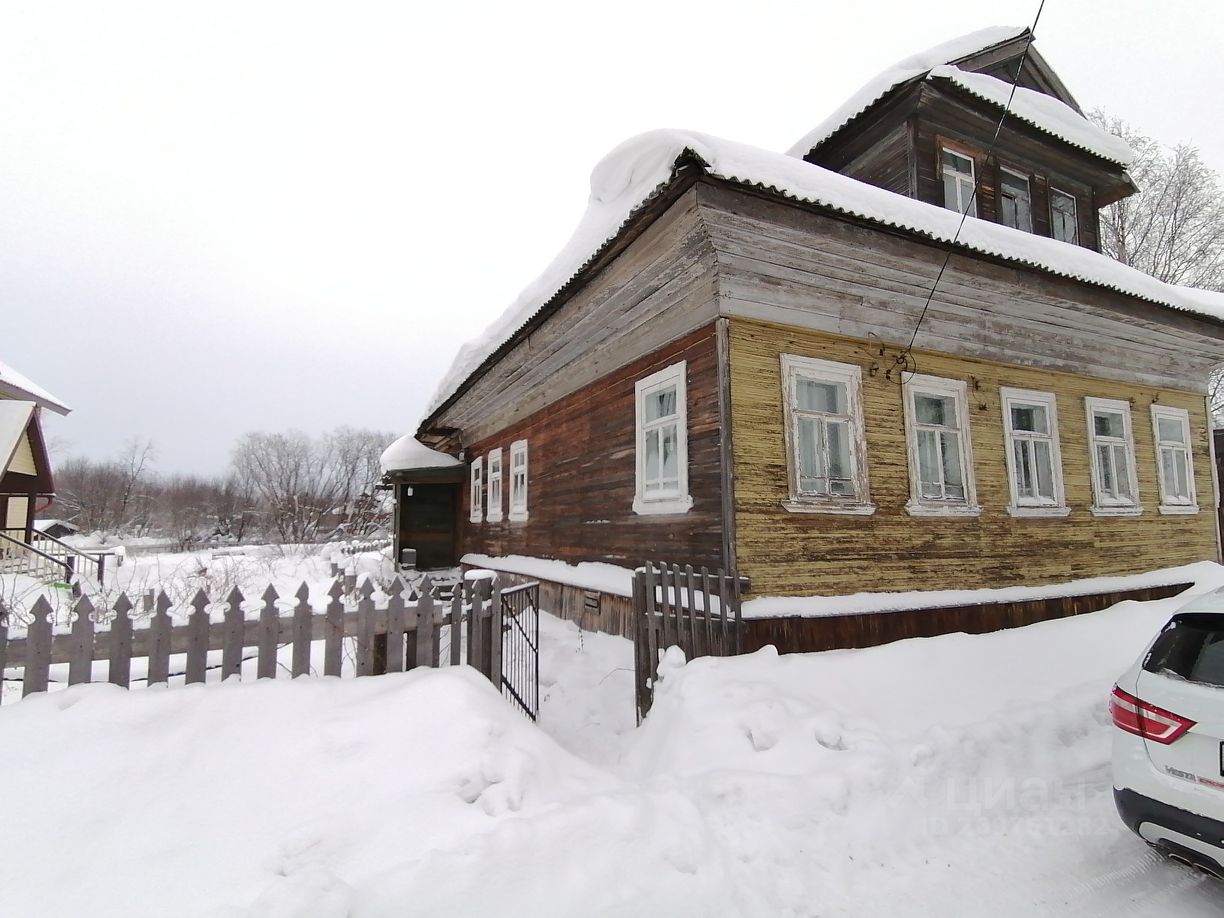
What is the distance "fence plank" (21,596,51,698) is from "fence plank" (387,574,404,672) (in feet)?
5.90

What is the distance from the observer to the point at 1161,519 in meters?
10.4

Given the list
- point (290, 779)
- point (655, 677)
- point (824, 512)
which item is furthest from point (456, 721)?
point (824, 512)

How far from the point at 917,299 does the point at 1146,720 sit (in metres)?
6.15

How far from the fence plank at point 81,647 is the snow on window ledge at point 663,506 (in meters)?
5.25

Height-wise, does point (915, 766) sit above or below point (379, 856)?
A: below

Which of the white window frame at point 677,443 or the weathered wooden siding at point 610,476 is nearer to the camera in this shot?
the weathered wooden siding at point 610,476

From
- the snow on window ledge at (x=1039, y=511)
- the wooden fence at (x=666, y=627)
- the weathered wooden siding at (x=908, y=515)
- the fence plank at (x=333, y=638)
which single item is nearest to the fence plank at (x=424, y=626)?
the fence plank at (x=333, y=638)

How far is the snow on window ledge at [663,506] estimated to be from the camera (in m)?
7.07

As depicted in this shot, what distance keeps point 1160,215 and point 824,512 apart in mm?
24654

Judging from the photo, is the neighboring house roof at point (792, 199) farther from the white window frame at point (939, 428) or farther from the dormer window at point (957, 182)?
the dormer window at point (957, 182)

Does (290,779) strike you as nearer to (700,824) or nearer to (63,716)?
(63,716)

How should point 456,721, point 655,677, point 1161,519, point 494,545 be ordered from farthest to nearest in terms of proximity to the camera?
point 494,545, point 1161,519, point 655,677, point 456,721

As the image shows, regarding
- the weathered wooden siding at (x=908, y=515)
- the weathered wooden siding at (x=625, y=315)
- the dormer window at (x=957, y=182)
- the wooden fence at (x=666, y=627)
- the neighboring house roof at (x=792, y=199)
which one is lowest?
the wooden fence at (x=666, y=627)

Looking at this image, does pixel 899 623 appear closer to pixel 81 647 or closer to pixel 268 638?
pixel 268 638
